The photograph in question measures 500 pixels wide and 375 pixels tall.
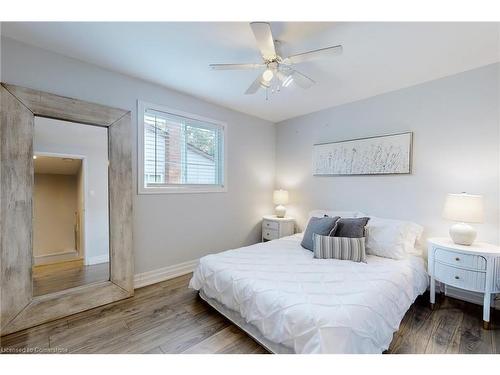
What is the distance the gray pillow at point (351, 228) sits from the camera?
7.55 feet

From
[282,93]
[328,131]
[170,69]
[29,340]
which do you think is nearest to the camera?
[29,340]

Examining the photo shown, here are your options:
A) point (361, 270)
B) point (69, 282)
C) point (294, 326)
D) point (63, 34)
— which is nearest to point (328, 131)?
point (361, 270)

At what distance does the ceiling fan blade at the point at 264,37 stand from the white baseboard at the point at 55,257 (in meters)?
2.52

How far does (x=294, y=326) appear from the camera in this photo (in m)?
1.34

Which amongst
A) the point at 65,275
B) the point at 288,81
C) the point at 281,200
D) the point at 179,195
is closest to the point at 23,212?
the point at 65,275

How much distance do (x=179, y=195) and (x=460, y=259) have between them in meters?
3.01

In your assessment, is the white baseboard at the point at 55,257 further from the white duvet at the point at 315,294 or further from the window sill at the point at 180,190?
the white duvet at the point at 315,294

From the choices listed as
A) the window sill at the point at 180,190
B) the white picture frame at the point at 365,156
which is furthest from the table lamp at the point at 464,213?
the window sill at the point at 180,190

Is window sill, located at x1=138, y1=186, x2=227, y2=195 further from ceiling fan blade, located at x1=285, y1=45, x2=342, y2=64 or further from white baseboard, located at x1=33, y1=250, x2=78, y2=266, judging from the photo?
ceiling fan blade, located at x1=285, y1=45, x2=342, y2=64
